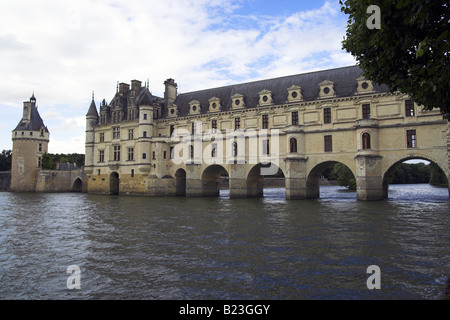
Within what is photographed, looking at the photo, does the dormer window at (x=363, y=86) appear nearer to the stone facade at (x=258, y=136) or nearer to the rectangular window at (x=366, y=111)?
the stone facade at (x=258, y=136)

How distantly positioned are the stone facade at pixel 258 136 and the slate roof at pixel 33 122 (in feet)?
53.6

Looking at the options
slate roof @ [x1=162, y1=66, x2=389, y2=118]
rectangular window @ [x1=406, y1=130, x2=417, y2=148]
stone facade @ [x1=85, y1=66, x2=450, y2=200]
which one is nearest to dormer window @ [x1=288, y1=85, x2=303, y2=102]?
stone facade @ [x1=85, y1=66, x2=450, y2=200]

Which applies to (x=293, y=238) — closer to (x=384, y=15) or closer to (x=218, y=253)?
(x=218, y=253)

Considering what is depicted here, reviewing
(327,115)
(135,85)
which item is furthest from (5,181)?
(327,115)

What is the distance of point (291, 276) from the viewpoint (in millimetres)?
9664

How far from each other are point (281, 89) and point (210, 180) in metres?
15.4

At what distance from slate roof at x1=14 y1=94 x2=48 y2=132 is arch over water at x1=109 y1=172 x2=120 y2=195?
24599 mm

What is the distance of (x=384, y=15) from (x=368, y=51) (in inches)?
80.9

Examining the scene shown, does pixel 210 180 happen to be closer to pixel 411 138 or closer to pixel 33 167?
pixel 411 138

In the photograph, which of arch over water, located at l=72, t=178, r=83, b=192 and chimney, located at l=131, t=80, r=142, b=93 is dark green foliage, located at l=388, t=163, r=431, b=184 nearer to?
chimney, located at l=131, t=80, r=142, b=93

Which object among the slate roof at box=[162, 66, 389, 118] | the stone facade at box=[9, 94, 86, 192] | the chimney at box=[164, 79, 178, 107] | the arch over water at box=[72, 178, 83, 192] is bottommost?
the arch over water at box=[72, 178, 83, 192]

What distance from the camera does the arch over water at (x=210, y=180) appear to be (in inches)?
1807

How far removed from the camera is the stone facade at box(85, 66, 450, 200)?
33.1m

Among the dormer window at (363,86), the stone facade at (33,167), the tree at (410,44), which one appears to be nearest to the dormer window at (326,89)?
the dormer window at (363,86)
